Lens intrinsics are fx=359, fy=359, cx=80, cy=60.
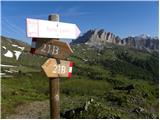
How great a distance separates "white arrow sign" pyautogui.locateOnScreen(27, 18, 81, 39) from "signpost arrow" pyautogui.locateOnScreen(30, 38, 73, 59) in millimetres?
149

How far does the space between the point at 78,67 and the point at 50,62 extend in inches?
6589

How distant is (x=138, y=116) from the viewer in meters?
20.3

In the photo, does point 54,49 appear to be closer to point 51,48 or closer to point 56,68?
point 51,48

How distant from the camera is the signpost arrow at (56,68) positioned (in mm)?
Result: 6238

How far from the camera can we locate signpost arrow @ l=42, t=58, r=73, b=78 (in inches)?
246

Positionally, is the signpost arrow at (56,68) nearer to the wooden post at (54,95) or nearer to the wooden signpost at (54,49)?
the wooden signpost at (54,49)

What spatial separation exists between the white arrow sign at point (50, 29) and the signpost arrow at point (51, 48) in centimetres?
15

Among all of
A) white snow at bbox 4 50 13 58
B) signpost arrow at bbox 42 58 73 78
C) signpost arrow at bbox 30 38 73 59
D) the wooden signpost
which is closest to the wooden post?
the wooden signpost

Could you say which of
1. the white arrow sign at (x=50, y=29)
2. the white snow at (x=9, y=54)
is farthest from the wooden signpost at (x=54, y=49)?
the white snow at (x=9, y=54)

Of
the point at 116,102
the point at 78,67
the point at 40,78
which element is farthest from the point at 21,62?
the point at 116,102

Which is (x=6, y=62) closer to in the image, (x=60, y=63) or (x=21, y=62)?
(x=21, y=62)

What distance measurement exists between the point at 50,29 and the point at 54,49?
0.38m

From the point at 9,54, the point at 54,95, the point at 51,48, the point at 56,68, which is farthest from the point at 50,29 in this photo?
the point at 9,54

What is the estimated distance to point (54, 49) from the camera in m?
6.32
